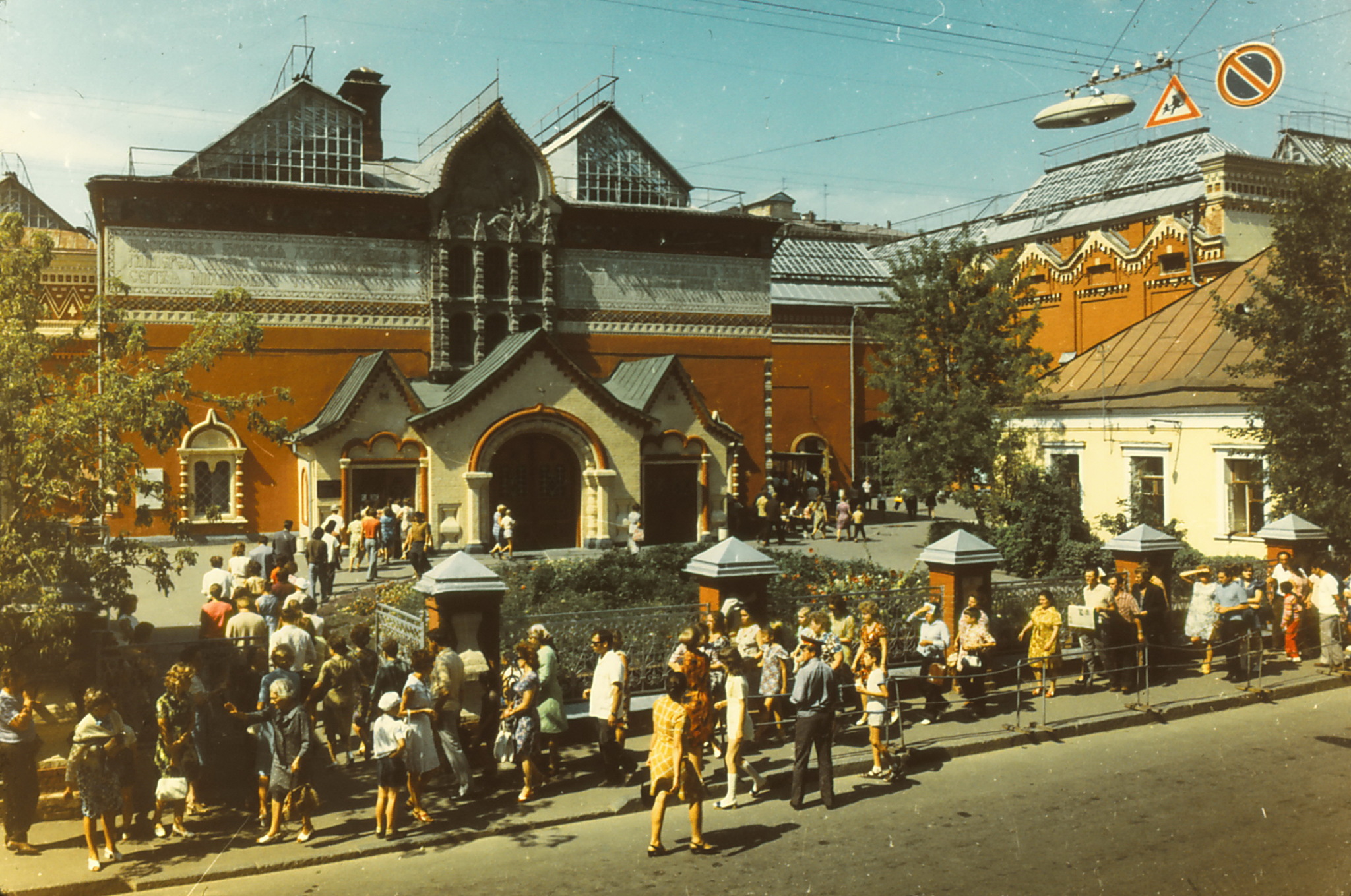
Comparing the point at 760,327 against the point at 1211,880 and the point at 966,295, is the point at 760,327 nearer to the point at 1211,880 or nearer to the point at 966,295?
the point at 966,295

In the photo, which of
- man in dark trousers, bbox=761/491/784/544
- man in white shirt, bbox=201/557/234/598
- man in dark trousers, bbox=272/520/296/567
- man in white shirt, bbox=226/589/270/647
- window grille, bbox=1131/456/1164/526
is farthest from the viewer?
man in dark trousers, bbox=761/491/784/544

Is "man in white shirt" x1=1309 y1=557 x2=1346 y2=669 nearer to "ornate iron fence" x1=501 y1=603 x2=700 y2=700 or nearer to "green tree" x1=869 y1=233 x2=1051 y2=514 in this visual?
"ornate iron fence" x1=501 y1=603 x2=700 y2=700

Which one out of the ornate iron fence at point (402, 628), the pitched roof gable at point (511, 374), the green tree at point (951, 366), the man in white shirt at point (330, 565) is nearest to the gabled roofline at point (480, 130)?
the pitched roof gable at point (511, 374)

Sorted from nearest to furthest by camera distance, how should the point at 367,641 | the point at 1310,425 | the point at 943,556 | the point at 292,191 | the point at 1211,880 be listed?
the point at 1211,880
the point at 367,641
the point at 943,556
the point at 1310,425
the point at 292,191

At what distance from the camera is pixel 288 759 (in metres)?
9.47

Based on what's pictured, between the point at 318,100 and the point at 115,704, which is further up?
the point at 318,100

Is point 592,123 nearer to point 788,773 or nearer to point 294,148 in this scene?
point 294,148

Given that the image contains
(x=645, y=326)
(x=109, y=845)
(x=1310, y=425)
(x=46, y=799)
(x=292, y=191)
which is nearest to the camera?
(x=109, y=845)

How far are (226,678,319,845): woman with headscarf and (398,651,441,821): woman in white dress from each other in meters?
0.87

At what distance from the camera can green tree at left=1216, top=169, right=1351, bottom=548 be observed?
18.8m

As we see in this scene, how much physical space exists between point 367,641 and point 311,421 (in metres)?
21.4

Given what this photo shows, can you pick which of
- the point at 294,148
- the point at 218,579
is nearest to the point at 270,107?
the point at 294,148

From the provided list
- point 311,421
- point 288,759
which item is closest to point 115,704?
point 288,759

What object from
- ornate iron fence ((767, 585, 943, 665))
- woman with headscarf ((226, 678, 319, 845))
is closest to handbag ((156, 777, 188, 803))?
woman with headscarf ((226, 678, 319, 845))
